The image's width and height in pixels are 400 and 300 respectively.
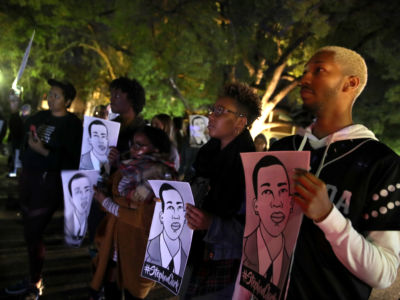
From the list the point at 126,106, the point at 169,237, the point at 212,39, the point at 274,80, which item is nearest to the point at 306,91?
the point at 169,237

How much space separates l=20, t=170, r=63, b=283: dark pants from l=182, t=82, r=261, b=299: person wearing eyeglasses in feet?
6.11

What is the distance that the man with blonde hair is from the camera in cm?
124

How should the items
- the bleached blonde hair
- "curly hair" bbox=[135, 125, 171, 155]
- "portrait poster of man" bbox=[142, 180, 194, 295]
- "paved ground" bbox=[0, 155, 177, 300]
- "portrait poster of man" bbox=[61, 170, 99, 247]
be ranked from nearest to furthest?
1. the bleached blonde hair
2. "portrait poster of man" bbox=[142, 180, 194, 295]
3. "curly hair" bbox=[135, 125, 171, 155]
4. "portrait poster of man" bbox=[61, 170, 99, 247]
5. "paved ground" bbox=[0, 155, 177, 300]

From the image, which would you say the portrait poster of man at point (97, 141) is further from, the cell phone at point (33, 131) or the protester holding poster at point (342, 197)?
the protester holding poster at point (342, 197)

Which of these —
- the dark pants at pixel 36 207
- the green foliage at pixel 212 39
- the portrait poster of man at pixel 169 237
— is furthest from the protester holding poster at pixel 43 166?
the green foliage at pixel 212 39

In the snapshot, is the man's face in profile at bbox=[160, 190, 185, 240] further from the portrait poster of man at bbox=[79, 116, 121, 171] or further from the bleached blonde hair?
the portrait poster of man at bbox=[79, 116, 121, 171]

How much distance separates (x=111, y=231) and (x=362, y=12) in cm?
1163

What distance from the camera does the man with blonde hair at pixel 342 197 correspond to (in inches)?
48.7

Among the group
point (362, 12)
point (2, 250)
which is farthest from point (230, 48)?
point (2, 250)

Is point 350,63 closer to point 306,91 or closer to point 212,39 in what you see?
point 306,91

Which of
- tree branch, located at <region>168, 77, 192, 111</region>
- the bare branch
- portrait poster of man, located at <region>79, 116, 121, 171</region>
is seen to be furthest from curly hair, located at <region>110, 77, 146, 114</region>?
tree branch, located at <region>168, 77, 192, 111</region>

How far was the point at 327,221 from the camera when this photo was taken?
3.99 ft

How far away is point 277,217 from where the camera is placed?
55.3 inches

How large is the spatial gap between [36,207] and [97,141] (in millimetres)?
937
